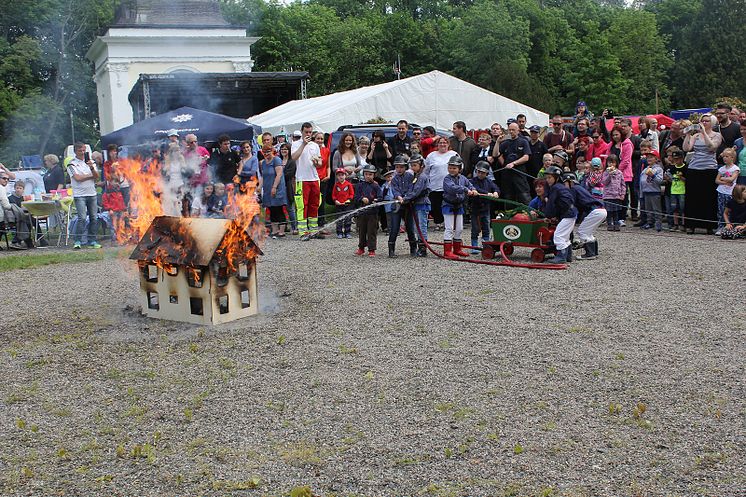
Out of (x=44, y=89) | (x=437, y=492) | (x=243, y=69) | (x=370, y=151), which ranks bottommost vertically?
(x=437, y=492)

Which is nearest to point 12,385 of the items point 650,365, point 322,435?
point 322,435

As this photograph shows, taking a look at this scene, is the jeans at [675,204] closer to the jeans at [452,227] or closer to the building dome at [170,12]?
the jeans at [452,227]

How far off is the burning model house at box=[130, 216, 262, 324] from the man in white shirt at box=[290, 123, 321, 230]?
7442mm

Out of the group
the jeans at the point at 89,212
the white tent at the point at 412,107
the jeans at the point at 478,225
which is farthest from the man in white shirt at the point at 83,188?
the white tent at the point at 412,107

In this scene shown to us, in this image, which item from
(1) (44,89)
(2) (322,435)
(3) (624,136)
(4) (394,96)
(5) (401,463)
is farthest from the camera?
(4) (394,96)

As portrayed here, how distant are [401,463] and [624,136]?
1325cm

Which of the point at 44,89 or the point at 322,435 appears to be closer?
the point at 322,435

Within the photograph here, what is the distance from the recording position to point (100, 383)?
704 centimetres

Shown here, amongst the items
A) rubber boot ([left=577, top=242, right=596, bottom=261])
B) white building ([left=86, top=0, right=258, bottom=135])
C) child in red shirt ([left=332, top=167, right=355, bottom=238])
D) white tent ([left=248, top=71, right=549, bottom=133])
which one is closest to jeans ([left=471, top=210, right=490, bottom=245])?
rubber boot ([left=577, top=242, right=596, bottom=261])

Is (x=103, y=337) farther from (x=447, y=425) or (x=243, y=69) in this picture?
(x=243, y=69)

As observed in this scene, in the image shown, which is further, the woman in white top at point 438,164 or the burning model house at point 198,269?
the woman in white top at point 438,164

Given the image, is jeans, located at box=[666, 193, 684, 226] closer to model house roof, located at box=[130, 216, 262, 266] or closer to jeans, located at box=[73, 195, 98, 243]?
model house roof, located at box=[130, 216, 262, 266]

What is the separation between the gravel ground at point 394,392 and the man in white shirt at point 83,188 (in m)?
5.46

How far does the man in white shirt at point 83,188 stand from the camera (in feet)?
53.1
